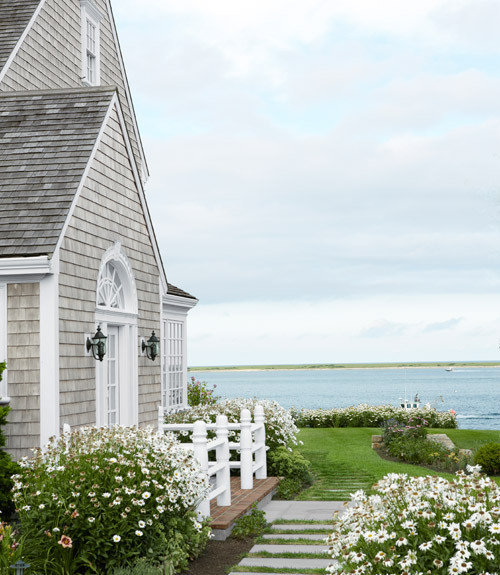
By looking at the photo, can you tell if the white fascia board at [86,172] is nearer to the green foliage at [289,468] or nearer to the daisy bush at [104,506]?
the daisy bush at [104,506]

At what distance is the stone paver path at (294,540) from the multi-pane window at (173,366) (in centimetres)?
558

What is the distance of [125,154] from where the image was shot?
39.9ft

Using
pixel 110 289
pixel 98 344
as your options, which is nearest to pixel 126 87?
pixel 110 289

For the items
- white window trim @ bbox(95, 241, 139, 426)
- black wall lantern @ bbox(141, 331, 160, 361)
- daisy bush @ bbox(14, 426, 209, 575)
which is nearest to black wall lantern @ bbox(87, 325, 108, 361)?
white window trim @ bbox(95, 241, 139, 426)

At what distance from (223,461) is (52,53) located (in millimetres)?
9139

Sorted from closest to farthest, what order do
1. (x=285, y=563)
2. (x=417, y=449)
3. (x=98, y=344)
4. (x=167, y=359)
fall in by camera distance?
(x=285, y=563) → (x=98, y=344) → (x=417, y=449) → (x=167, y=359)

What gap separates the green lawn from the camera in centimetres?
1181

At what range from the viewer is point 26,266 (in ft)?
30.0

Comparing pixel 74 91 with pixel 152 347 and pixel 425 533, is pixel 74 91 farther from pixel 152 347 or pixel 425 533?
pixel 425 533

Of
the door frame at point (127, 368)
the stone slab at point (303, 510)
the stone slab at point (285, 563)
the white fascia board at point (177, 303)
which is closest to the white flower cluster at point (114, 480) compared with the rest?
the stone slab at point (285, 563)

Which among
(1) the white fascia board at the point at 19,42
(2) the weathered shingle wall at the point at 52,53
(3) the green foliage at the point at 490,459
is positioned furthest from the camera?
(2) the weathered shingle wall at the point at 52,53

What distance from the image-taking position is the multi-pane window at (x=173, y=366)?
1594 cm

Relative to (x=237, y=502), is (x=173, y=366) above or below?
above

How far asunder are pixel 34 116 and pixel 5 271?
2.90 m
